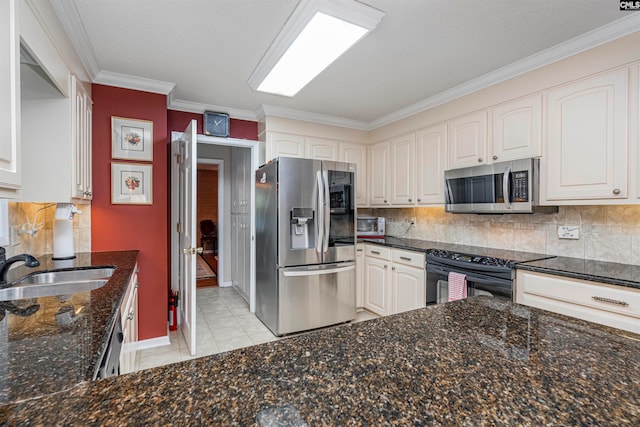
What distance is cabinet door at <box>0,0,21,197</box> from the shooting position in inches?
36.9

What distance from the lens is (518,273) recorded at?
6.80 ft

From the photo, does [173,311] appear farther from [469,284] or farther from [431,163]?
[431,163]

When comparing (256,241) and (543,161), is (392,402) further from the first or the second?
(256,241)

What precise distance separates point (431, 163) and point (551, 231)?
1.19 m

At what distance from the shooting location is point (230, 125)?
139 inches

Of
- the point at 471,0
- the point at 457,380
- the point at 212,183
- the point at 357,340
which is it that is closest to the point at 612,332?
the point at 457,380

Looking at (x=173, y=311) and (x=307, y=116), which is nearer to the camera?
(x=173, y=311)

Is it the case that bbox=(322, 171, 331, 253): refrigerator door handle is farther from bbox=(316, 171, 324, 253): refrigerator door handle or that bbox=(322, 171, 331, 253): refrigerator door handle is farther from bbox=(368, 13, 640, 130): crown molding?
bbox=(368, 13, 640, 130): crown molding

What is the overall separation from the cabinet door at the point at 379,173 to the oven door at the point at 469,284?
1.24m

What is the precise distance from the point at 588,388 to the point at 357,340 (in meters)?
0.46

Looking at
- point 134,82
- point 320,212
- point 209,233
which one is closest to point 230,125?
point 134,82

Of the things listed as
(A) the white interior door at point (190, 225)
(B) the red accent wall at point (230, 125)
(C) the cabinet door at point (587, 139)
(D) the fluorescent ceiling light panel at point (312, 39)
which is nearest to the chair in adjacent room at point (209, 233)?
(B) the red accent wall at point (230, 125)

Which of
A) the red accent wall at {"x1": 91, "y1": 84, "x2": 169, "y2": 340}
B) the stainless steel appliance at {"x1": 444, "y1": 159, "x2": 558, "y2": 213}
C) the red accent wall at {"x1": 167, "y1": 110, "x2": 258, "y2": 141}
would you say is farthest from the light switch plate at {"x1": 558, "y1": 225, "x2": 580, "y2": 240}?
the red accent wall at {"x1": 91, "y1": 84, "x2": 169, "y2": 340}

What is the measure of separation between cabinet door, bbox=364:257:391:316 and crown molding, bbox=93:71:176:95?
2.74 metres
